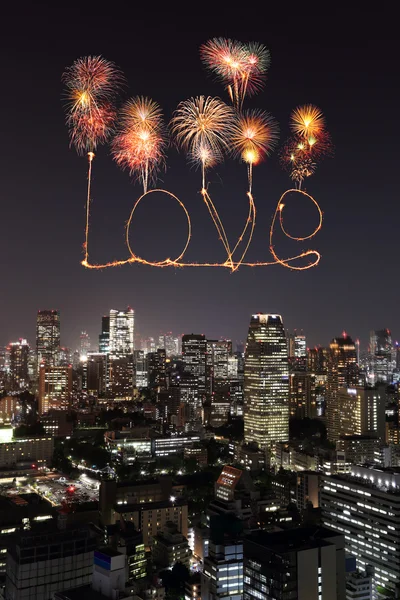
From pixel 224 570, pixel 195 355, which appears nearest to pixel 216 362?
pixel 195 355

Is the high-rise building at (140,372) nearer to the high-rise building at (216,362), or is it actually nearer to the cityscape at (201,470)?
the cityscape at (201,470)

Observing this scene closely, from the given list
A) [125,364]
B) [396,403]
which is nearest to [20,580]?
[396,403]

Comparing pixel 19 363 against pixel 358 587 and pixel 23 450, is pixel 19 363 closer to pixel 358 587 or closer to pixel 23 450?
pixel 23 450

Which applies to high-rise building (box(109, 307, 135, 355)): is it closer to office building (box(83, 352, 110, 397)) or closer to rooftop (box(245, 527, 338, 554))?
→ office building (box(83, 352, 110, 397))

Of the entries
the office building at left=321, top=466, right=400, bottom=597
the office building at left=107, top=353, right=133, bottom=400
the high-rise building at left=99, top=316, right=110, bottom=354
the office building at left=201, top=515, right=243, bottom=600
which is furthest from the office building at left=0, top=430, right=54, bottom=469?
the high-rise building at left=99, top=316, right=110, bottom=354

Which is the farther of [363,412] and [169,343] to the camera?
[169,343]

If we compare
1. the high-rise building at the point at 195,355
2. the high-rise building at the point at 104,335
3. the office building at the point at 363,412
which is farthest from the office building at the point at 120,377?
the office building at the point at 363,412
